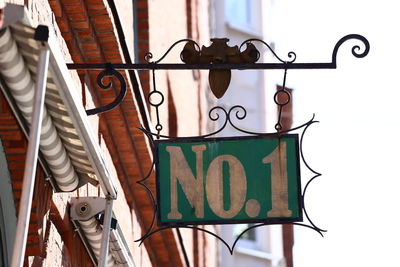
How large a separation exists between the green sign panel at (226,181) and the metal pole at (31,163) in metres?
1.66

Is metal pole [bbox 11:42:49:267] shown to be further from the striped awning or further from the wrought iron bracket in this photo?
the wrought iron bracket

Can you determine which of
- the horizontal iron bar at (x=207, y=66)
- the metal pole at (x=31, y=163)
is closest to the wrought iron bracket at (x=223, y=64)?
the horizontal iron bar at (x=207, y=66)

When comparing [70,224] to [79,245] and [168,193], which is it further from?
[168,193]

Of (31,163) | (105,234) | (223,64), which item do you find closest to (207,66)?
(223,64)

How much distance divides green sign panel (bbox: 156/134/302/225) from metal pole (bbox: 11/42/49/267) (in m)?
1.66

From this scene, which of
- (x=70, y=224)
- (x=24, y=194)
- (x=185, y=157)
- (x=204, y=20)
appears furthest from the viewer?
(x=204, y=20)

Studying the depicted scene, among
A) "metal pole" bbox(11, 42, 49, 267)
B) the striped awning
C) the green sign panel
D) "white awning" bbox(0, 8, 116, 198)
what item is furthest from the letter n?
"metal pole" bbox(11, 42, 49, 267)

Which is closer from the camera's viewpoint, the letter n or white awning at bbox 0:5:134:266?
white awning at bbox 0:5:134:266

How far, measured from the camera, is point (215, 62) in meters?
7.93

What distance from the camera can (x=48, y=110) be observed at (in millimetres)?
7559

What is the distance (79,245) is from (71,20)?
1.50 metres

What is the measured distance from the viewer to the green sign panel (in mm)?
7898

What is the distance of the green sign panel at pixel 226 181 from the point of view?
7.90 meters

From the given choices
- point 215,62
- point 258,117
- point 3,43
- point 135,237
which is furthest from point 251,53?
point 258,117
